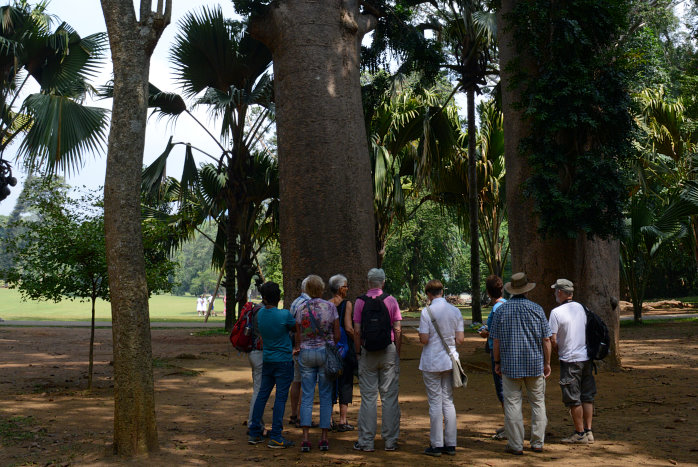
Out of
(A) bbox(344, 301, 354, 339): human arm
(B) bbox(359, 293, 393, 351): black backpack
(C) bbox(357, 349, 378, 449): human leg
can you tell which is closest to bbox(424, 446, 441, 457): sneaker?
(C) bbox(357, 349, 378, 449): human leg

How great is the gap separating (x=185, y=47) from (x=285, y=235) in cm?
719

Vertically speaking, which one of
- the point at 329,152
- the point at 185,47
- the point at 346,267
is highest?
the point at 185,47

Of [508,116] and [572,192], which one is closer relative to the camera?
[572,192]

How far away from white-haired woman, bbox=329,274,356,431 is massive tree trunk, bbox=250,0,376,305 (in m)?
2.51

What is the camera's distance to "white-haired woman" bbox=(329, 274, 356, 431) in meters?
5.92

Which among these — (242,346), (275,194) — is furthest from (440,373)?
(275,194)

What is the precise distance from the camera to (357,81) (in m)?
9.62

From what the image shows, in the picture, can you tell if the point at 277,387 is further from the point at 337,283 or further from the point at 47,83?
the point at 47,83

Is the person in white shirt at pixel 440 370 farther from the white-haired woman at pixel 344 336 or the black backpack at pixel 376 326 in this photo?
the white-haired woman at pixel 344 336

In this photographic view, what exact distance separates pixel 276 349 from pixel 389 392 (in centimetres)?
107

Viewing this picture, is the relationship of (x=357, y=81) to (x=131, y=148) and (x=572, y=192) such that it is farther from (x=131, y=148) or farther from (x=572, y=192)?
(x=131, y=148)

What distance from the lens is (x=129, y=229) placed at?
547 cm

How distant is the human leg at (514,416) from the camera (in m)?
5.36

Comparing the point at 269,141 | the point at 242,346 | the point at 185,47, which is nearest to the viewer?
the point at 242,346
